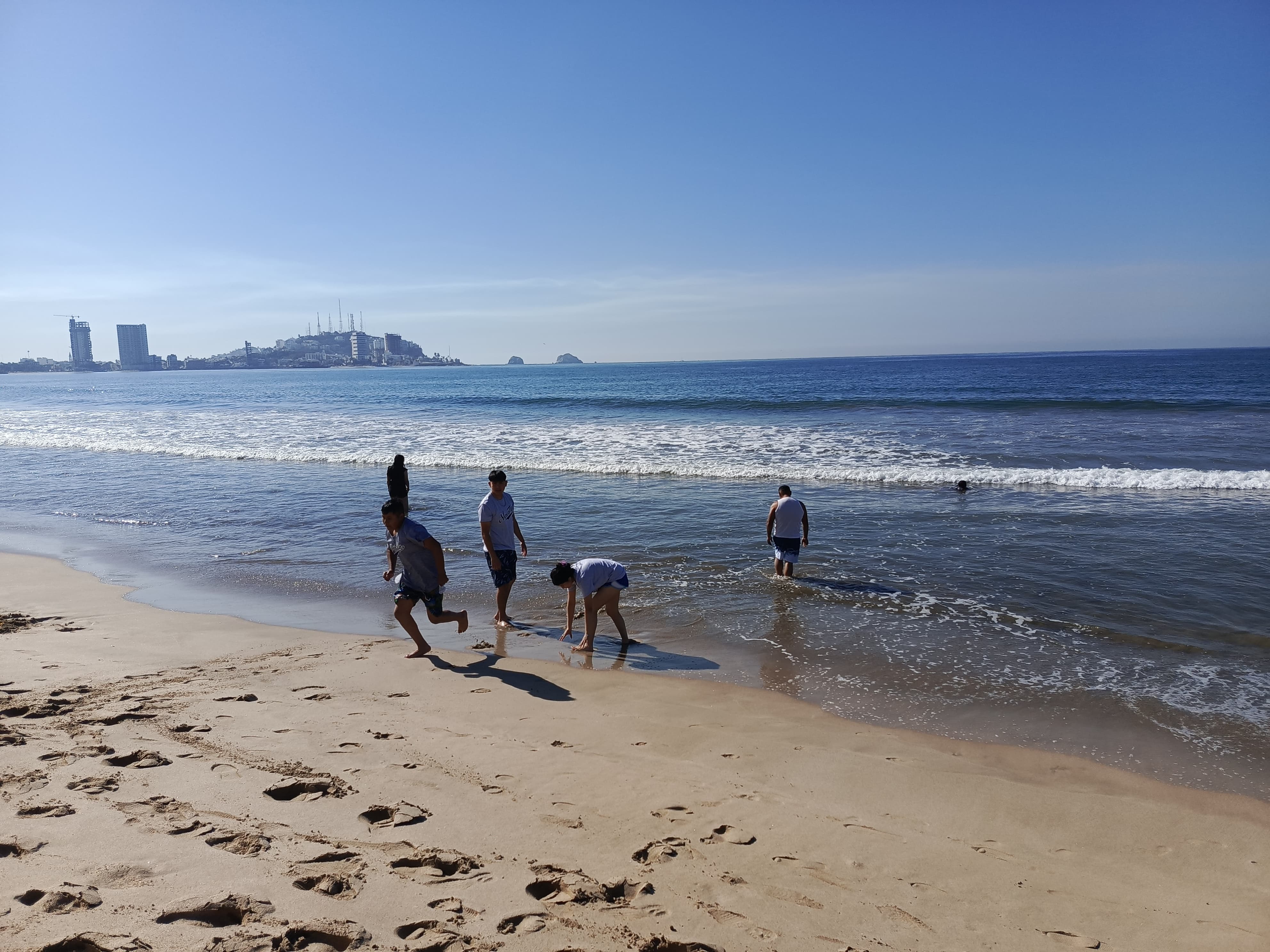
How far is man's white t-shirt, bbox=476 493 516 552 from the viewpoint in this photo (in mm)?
8430

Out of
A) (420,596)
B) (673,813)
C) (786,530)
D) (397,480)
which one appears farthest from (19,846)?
(786,530)

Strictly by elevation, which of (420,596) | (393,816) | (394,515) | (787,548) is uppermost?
(394,515)

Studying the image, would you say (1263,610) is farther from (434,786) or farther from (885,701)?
(434,786)

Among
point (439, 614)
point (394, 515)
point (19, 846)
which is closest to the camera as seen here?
point (19, 846)

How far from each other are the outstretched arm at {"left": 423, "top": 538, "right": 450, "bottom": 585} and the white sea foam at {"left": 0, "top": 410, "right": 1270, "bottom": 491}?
11.6 meters

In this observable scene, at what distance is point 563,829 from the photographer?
4074mm

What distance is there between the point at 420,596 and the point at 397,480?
136 inches

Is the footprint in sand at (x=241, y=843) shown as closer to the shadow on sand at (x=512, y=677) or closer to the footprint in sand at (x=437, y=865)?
the footprint in sand at (x=437, y=865)

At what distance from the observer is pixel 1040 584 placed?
31.2 ft

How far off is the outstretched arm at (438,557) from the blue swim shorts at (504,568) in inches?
38.4

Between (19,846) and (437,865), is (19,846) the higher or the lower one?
the higher one

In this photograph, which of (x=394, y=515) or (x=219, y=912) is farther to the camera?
(x=394, y=515)

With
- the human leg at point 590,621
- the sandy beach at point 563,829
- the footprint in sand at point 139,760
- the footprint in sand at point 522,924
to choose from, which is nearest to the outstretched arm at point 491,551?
the human leg at point 590,621

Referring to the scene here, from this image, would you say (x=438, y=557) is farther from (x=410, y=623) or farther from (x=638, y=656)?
(x=638, y=656)
